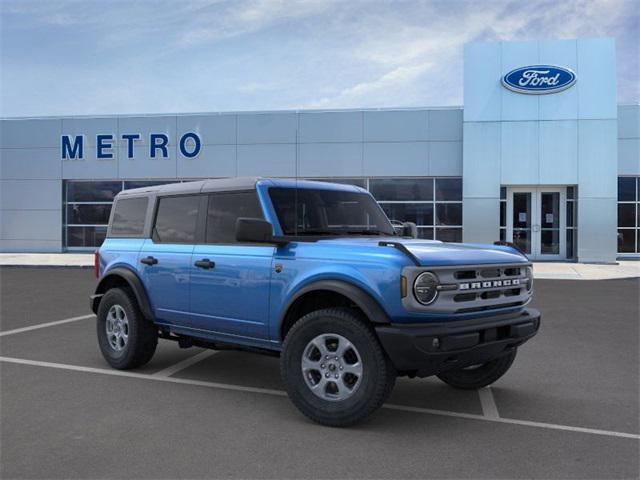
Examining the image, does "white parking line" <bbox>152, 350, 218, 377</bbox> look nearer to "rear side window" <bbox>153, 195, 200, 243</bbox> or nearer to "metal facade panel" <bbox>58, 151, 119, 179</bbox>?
"rear side window" <bbox>153, 195, 200, 243</bbox>

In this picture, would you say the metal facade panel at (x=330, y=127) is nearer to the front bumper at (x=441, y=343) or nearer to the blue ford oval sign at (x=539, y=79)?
the blue ford oval sign at (x=539, y=79)

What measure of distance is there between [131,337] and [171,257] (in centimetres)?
98

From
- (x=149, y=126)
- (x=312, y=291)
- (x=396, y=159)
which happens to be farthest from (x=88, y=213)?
(x=312, y=291)

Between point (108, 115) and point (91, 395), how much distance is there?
894 inches

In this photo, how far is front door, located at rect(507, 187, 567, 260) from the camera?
2328cm

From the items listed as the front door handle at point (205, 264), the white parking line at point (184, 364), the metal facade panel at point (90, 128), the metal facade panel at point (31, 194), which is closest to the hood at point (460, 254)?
the front door handle at point (205, 264)

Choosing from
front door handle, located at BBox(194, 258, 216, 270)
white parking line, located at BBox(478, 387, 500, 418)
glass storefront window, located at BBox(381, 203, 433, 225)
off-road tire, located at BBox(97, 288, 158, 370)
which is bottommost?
white parking line, located at BBox(478, 387, 500, 418)

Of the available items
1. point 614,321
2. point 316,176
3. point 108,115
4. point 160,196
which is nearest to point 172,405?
point 160,196

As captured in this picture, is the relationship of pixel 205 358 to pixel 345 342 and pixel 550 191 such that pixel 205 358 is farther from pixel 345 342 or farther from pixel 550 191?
pixel 550 191

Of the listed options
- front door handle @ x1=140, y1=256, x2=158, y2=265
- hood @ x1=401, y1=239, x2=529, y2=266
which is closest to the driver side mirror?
hood @ x1=401, y1=239, x2=529, y2=266

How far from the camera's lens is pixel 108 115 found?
25891mm

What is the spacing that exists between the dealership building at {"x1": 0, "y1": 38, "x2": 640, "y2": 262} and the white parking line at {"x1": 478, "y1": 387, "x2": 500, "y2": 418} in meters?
18.0

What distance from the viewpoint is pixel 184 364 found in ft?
21.9

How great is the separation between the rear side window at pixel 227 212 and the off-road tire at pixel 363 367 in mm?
1260
